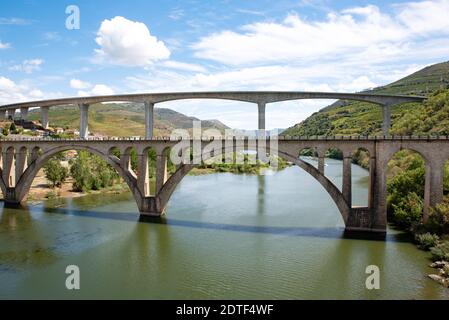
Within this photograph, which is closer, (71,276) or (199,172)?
(71,276)

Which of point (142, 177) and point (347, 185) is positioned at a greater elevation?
point (142, 177)

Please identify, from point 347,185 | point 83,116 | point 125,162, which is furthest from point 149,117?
point 347,185

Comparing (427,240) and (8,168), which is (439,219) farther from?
(8,168)

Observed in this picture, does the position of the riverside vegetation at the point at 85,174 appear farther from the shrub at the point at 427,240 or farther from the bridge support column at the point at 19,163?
the shrub at the point at 427,240

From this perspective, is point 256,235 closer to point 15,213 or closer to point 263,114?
point 263,114
